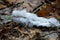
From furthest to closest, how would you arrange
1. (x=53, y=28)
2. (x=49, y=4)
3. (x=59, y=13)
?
(x=49, y=4), (x=59, y=13), (x=53, y=28)

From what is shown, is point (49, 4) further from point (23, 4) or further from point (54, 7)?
point (23, 4)

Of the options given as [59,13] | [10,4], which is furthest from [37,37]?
[10,4]

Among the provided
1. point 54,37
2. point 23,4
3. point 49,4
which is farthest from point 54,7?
point 54,37

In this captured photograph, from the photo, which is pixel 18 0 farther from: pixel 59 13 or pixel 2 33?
pixel 2 33

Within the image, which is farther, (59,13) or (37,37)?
(59,13)

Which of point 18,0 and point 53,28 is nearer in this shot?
point 53,28

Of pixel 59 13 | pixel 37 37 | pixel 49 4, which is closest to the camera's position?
pixel 37 37
